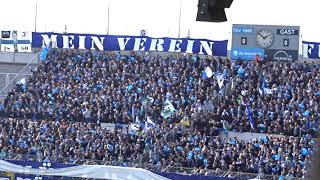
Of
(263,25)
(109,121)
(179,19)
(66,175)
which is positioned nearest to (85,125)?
(109,121)

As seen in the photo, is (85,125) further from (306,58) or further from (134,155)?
(306,58)

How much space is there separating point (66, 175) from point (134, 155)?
2.70 meters

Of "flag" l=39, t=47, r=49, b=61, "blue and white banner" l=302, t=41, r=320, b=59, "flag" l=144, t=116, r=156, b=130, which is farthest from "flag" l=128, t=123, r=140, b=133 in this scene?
"flag" l=39, t=47, r=49, b=61

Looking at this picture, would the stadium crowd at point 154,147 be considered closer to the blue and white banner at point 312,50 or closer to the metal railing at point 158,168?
the metal railing at point 158,168

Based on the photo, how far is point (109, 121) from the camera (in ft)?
94.3

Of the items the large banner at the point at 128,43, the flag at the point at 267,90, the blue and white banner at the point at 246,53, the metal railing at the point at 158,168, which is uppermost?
the large banner at the point at 128,43

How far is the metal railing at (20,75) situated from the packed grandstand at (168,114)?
4.23 feet

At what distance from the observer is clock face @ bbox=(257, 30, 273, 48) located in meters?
32.1

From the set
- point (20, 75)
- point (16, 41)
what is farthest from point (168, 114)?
point (16, 41)

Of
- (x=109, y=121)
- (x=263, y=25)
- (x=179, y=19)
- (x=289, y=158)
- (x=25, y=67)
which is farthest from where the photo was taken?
(x=179, y=19)

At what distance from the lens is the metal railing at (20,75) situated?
3441cm

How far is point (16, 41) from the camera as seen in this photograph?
4053cm

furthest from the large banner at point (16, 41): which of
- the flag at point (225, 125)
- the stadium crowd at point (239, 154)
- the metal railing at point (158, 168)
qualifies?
the stadium crowd at point (239, 154)

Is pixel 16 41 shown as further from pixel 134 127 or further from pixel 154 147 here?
pixel 154 147
